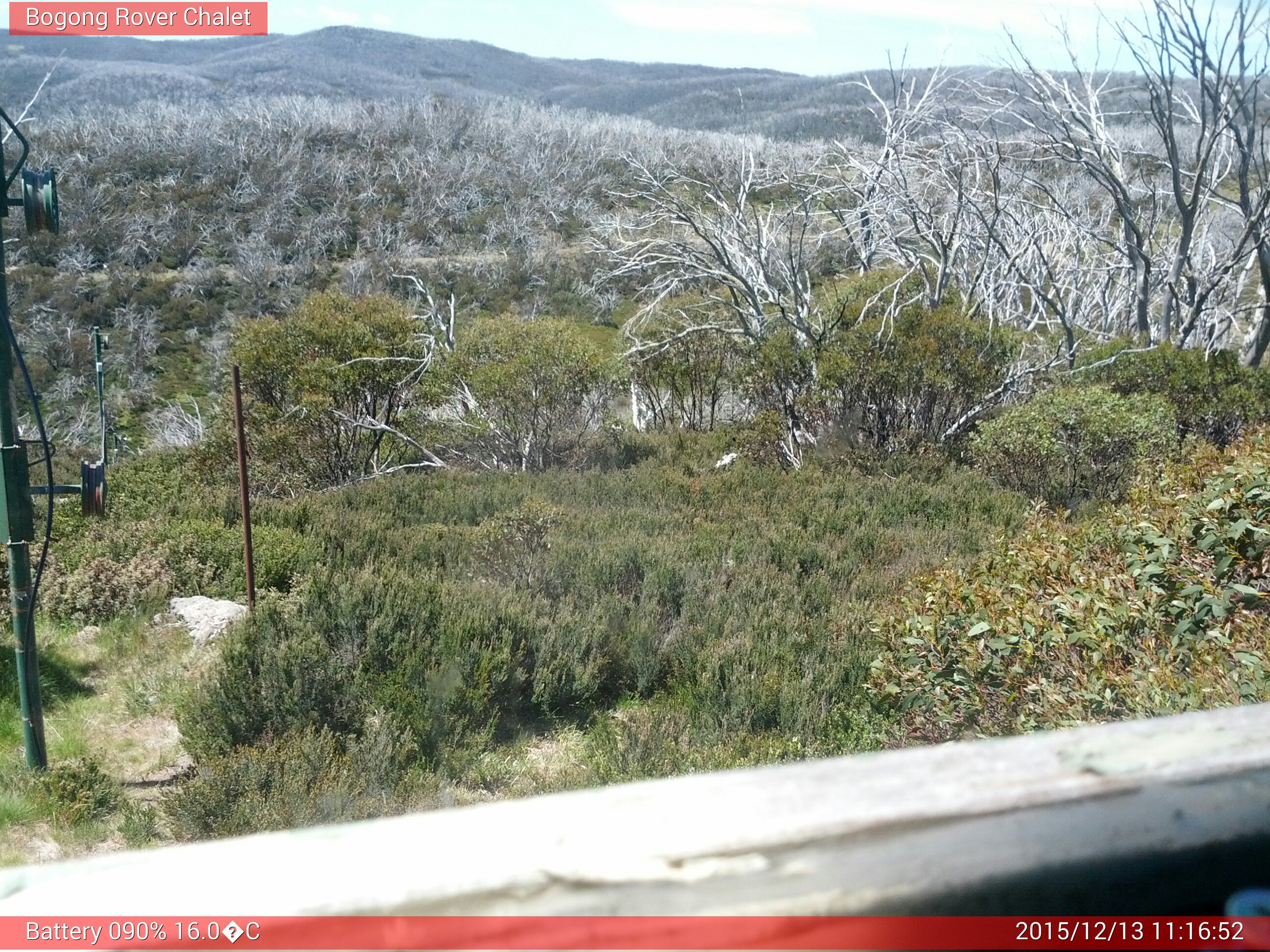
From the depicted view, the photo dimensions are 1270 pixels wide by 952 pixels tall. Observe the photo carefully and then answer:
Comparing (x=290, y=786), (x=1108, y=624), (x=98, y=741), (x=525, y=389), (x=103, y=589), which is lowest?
(x=98, y=741)

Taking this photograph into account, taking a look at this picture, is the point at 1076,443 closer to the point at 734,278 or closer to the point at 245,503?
the point at 734,278

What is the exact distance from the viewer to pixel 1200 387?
10.1 metres

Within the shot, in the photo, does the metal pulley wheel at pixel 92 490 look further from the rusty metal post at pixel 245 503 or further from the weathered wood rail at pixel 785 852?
the weathered wood rail at pixel 785 852

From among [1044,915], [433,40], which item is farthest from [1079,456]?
[433,40]

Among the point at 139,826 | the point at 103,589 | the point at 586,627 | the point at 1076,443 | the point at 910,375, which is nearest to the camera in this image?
the point at 139,826

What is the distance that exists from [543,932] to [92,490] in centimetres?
424

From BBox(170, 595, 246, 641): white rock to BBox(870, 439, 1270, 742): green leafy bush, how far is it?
421 centimetres

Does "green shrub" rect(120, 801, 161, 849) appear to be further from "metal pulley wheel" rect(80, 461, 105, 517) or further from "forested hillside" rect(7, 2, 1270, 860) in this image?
"metal pulley wheel" rect(80, 461, 105, 517)

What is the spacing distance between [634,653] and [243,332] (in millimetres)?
9958

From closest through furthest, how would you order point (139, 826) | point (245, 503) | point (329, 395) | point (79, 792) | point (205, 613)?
point (139, 826) → point (79, 792) → point (245, 503) → point (205, 613) → point (329, 395)

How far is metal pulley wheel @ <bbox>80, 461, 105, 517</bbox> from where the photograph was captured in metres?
4.24

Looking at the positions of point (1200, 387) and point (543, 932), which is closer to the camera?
point (543, 932)

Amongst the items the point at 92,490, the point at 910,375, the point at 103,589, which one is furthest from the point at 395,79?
the point at 92,490

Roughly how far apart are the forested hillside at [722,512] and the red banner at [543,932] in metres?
2.49
